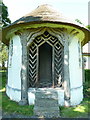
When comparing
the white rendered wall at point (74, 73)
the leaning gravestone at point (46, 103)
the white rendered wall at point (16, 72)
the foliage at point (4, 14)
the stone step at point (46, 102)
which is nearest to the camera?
the leaning gravestone at point (46, 103)

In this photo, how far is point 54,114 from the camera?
5.62 meters

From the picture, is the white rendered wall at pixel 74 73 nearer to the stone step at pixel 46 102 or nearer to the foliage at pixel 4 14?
the stone step at pixel 46 102

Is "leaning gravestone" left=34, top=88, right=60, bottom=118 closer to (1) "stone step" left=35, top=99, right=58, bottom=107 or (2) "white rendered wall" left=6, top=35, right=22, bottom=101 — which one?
(1) "stone step" left=35, top=99, right=58, bottom=107

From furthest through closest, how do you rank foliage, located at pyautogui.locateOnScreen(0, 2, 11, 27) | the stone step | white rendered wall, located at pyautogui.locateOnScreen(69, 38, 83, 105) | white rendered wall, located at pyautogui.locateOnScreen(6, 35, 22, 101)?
foliage, located at pyautogui.locateOnScreen(0, 2, 11, 27)
white rendered wall, located at pyautogui.locateOnScreen(6, 35, 22, 101)
white rendered wall, located at pyautogui.locateOnScreen(69, 38, 83, 105)
the stone step

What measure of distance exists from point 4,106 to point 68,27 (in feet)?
15.7

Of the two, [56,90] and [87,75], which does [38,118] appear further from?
[87,75]

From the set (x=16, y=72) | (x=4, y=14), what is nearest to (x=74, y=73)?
(x=16, y=72)

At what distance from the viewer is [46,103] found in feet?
20.7

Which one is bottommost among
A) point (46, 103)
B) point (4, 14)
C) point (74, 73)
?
point (46, 103)

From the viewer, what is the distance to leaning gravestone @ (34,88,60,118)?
5.67m

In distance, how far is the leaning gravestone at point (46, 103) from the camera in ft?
18.6

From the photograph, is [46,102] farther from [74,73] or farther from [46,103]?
[74,73]

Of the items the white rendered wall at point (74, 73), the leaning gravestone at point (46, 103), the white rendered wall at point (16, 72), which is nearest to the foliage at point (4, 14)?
the white rendered wall at point (16, 72)

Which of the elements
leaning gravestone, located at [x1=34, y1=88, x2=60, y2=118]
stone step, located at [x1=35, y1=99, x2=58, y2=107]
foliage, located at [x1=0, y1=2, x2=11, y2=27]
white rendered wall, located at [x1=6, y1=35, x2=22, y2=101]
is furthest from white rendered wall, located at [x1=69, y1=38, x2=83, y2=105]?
foliage, located at [x1=0, y1=2, x2=11, y2=27]
